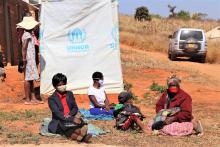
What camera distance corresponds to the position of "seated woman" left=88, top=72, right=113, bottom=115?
30.4 ft

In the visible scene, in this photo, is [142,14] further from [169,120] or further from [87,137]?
[87,137]

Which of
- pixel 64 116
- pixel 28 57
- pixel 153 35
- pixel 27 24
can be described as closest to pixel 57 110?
pixel 64 116

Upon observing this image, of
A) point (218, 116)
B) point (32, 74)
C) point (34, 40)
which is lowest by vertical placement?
point (218, 116)

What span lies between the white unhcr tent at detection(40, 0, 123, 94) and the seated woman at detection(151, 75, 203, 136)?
383 centimetres

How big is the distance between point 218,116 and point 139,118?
297 centimetres

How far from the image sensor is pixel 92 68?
1192 cm

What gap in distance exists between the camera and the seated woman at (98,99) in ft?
30.4

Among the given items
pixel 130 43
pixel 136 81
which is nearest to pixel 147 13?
pixel 130 43

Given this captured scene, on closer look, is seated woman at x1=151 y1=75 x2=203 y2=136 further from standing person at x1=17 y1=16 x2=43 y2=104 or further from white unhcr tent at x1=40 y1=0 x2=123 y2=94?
white unhcr tent at x1=40 y1=0 x2=123 y2=94

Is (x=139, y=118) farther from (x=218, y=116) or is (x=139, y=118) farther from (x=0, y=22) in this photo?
(x=0, y=22)

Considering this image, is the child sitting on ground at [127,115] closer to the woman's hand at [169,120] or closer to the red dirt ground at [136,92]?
the woman's hand at [169,120]

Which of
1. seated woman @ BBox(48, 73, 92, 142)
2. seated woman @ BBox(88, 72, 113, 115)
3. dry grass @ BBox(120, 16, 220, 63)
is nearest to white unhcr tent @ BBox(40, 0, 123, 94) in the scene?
seated woman @ BBox(88, 72, 113, 115)

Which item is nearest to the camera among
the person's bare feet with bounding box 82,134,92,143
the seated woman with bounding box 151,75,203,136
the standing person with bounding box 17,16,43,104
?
the person's bare feet with bounding box 82,134,92,143

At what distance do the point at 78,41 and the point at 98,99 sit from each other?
2758mm
